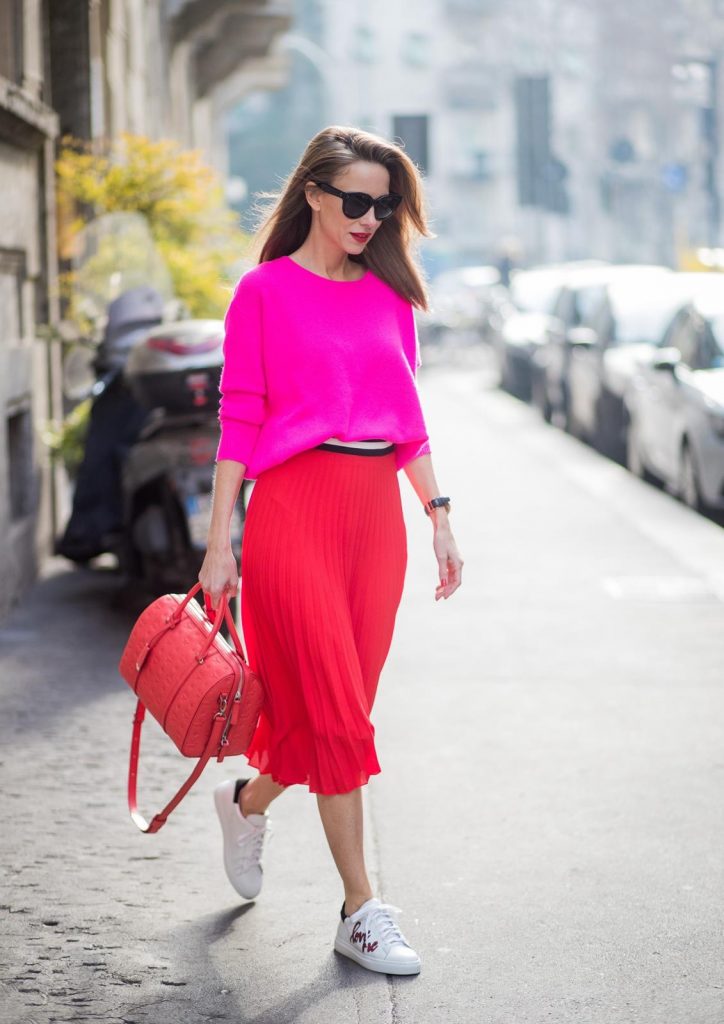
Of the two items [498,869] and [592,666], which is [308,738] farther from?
[592,666]

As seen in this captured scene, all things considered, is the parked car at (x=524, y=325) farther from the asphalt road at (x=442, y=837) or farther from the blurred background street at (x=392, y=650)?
the asphalt road at (x=442, y=837)

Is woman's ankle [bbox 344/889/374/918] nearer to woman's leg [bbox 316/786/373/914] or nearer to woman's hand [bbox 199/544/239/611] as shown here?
woman's leg [bbox 316/786/373/914]

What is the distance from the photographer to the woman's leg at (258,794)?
14.2 feet

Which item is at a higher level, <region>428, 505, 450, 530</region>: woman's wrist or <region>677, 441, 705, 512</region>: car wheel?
<region>428, 505, 450, 530</region>: woman's wrist

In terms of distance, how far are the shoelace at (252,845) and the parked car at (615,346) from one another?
1111 centimetres

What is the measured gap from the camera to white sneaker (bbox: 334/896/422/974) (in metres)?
3.95

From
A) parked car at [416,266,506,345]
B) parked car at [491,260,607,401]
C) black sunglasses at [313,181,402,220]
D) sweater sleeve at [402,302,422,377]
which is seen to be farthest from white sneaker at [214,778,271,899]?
parked car at [416,266,506,345]

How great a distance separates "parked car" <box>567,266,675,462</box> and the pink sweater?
11281mm

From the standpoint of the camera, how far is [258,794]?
4363mm

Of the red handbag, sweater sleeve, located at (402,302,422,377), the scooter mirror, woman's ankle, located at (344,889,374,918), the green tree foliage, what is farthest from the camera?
the green tree foliage

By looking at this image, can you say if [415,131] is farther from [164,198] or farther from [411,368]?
[411,368]

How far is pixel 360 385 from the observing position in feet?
13.1

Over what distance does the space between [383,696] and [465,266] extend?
77464 millimetres

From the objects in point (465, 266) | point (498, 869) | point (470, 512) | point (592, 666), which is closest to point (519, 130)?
point (470, 512)
